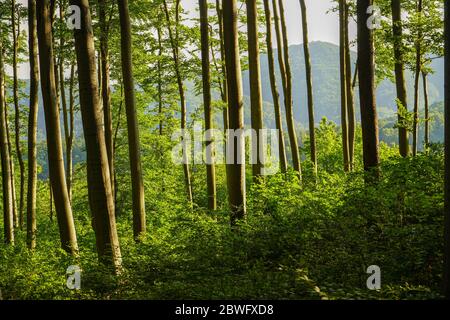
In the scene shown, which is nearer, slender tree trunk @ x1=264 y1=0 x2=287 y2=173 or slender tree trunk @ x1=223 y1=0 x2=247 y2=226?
slender tree trunk @ x1=223 y1=0 x2=247 y2=226

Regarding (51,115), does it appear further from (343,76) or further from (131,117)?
(343,76)

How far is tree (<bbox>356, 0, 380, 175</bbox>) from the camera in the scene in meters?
9.61

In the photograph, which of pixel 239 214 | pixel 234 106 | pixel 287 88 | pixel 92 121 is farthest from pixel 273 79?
pixel 92 121

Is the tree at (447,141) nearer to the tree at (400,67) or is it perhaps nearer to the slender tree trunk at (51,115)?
the slender tree trunk at (51,115)

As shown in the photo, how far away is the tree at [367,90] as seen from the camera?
961cm

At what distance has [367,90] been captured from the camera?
973 cm

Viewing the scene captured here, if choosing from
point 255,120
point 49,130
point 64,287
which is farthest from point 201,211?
point 64,287

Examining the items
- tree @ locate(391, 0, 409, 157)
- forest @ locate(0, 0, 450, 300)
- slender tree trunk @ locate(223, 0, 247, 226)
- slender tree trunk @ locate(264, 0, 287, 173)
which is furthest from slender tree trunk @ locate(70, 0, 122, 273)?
slender tree trunk @ locate(264, 0, 287, 173)

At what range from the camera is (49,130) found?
10391 mm

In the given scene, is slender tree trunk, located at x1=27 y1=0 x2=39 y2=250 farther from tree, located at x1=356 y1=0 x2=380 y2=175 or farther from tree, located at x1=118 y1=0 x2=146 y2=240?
tree, located at x1=356 y1=0 x2=380 y2=175

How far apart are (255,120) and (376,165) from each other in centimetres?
408

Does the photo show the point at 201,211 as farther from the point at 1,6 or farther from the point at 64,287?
the point at 1,6

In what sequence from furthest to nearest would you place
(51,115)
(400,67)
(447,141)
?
(400,67)
(51,115)
(447,141)
